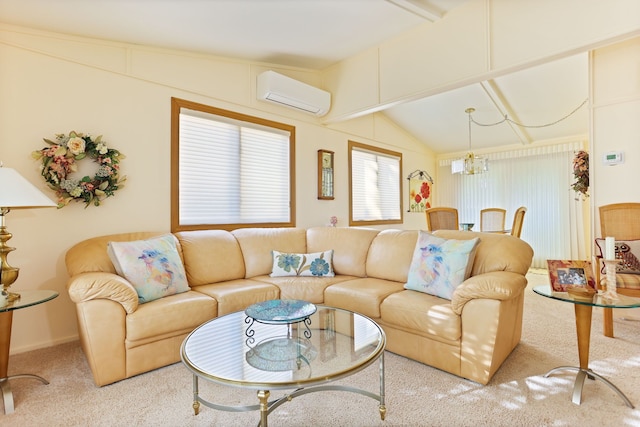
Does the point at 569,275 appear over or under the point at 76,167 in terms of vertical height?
under

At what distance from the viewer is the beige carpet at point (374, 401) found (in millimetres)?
1682

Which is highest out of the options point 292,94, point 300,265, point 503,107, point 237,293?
point 503,107

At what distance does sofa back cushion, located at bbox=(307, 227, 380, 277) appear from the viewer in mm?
3275

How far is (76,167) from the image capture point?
2.68 m

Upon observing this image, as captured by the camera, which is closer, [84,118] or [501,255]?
[501,255]

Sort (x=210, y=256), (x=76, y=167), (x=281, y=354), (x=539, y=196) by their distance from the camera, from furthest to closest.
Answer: (x=539, y=196), (x=210, y=256), (x=76, y=167), (x=281, y=354)

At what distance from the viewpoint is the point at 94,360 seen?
198 centimetres

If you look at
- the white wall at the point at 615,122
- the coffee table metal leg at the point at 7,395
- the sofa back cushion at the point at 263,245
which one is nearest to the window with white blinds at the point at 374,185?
the sofa back cushion at the point at 263,245

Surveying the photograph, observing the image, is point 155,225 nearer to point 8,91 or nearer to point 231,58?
point 8,91

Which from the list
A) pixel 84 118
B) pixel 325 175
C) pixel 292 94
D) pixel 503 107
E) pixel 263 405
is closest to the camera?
pixel 263 405

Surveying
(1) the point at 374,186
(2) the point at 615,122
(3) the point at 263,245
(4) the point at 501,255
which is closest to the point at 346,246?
(3) the point at 263,245

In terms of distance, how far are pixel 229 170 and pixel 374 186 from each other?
8.83 ft

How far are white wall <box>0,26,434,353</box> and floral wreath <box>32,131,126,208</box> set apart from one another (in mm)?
91

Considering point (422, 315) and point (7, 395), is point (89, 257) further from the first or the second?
point (422, 315)
